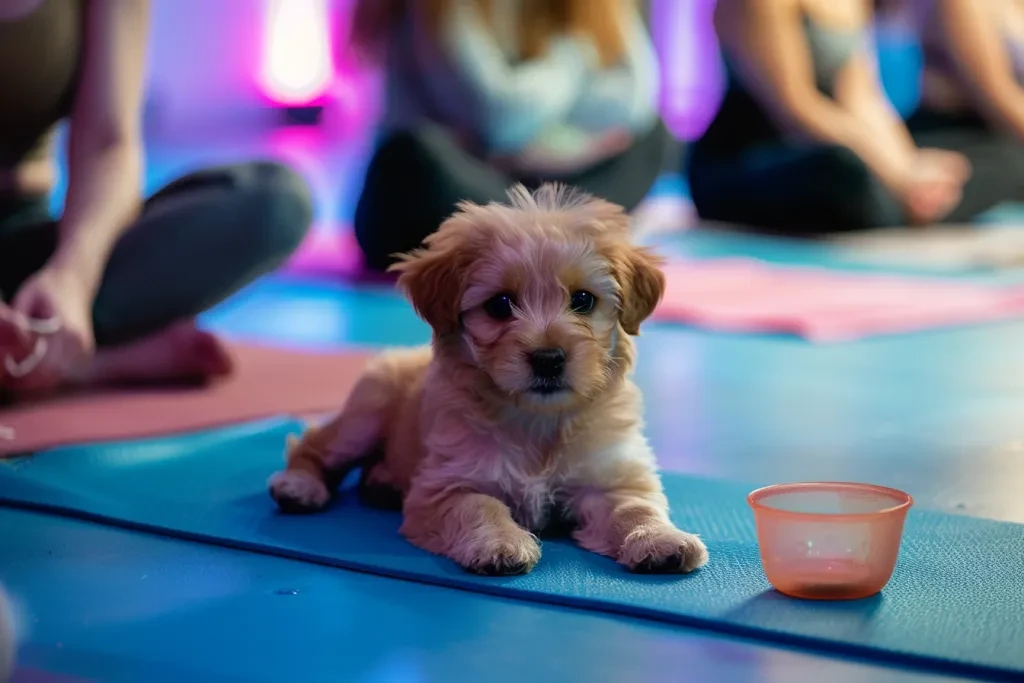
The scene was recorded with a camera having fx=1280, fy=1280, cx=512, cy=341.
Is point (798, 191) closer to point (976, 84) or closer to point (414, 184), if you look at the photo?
point (976, 84)

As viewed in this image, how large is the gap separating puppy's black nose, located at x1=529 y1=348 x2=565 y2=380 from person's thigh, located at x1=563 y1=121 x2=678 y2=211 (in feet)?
14.3

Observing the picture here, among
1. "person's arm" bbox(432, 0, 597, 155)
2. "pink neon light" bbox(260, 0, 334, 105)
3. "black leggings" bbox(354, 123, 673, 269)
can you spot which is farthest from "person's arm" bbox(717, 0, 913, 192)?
"pink neon light" bbox(260, 0, 334, 105)

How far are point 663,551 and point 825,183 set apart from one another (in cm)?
532

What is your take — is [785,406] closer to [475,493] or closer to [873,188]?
[475,493]

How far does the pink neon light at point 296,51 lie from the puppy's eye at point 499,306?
1292 centimetres

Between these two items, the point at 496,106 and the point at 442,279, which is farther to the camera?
the point at 496,106

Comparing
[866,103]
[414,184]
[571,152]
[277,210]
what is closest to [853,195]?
[866,103]

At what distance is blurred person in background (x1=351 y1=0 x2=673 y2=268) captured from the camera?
5609 mm

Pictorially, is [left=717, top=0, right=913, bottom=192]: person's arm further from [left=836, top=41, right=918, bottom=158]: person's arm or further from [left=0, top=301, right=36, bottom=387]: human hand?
[left=0, top=301, right=36, bottom=387]: human hand

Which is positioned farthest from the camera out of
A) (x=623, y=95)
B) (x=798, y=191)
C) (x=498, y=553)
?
(x=798, y=191)

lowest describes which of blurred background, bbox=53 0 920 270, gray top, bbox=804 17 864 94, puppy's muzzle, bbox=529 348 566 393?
blurred background, bbox=53 0 920 270

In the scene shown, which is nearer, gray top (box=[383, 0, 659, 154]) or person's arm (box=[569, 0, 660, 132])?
gray top (box=[383, 0, 659, 154])

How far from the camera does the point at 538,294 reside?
7.07 feet

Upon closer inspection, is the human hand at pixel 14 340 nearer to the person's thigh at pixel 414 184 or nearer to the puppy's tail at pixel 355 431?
the puppy's tail at pixel 355 431
